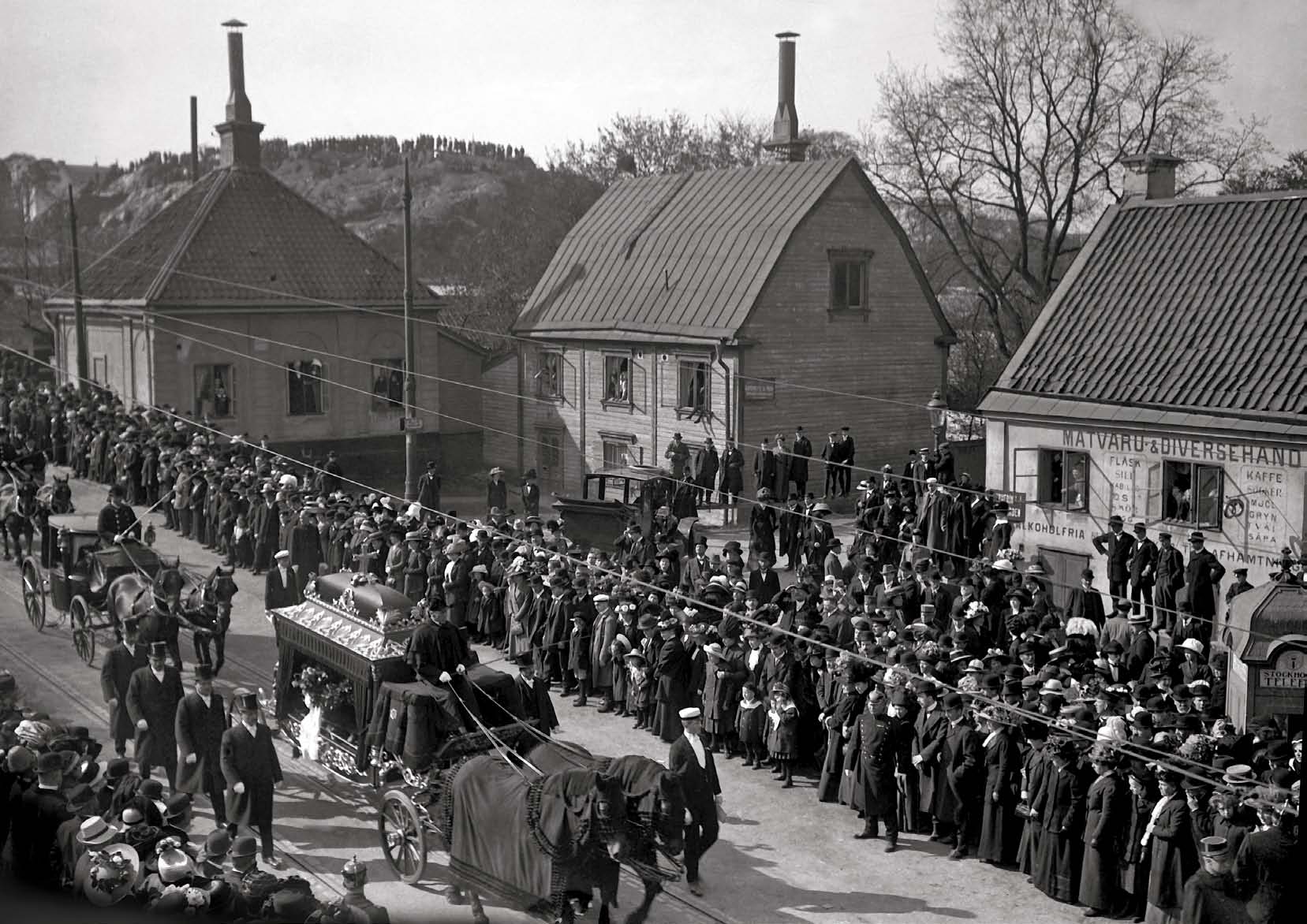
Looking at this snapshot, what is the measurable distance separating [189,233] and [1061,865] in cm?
2357

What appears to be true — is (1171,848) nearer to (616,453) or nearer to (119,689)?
(119,689)

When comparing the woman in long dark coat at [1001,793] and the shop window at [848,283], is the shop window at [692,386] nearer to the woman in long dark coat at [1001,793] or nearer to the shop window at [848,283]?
the shop window at [848,283]

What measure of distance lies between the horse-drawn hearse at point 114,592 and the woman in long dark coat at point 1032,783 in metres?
8.53

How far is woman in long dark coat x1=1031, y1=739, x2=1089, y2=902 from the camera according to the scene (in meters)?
9.86

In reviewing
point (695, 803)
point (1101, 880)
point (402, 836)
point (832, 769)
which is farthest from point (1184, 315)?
point (402, 836)

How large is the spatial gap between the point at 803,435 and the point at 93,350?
16.1 meters

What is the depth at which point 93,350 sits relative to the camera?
97.3 feet

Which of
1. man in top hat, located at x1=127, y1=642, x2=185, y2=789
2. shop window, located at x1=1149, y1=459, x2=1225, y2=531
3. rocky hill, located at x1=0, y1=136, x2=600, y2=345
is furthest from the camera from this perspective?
rocky hill, located at x1=0, y1=136, x2=600, y2=345

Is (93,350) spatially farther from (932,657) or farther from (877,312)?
(932,657)

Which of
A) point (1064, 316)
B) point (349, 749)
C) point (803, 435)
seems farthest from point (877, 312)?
point (349, 749)

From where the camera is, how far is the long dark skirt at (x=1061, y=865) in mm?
9961

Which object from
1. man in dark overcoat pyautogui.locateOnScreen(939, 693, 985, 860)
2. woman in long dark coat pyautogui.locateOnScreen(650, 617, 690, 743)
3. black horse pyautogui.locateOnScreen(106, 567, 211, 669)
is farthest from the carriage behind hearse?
man in dark overcoat pyautogui.locateOnScreen(939, 693, 985, 860)

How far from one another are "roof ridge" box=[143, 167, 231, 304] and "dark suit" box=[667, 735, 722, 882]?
2108 cm

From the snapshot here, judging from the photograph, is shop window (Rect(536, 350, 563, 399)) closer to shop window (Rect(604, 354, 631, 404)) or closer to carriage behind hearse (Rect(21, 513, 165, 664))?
shop window (Rect(604, 354, 631, 404))
